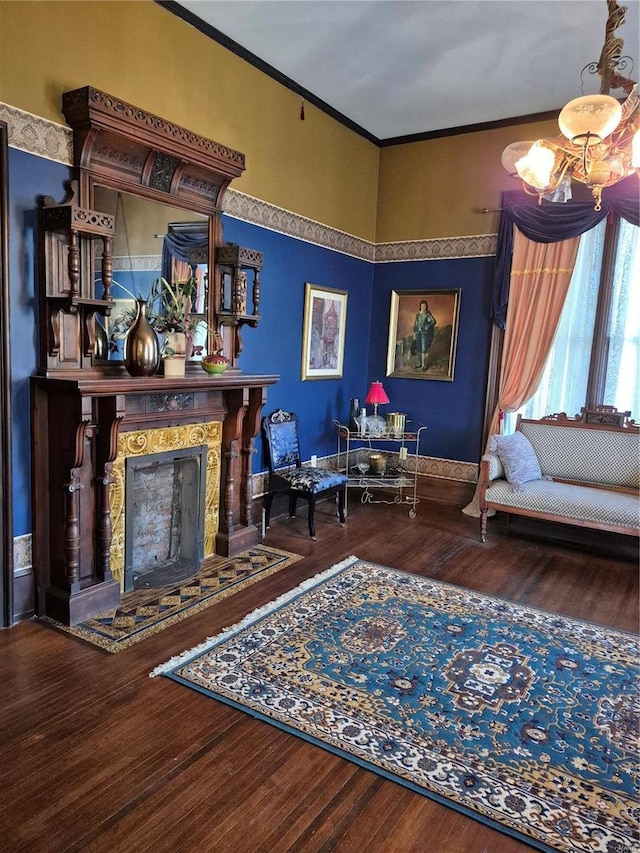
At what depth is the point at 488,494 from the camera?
508 cm

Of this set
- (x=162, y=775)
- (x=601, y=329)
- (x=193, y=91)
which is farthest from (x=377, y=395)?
(x=162, y=775)

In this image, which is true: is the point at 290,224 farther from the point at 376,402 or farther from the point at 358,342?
the point at 376,402

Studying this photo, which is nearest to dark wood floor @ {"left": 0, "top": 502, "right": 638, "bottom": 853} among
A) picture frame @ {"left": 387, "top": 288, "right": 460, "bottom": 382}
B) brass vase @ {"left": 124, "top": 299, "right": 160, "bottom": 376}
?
brass vase @ {"left": 124, "top": 299, "right": 160, "bottom": 376}

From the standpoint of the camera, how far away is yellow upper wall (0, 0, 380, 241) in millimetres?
3102

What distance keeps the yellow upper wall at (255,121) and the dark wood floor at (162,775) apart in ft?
9.44

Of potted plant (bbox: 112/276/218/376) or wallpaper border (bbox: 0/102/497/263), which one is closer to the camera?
wallpaper border (bbox: 0/102/497/263)

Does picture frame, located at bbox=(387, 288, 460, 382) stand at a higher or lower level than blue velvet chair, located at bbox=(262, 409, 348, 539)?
higher

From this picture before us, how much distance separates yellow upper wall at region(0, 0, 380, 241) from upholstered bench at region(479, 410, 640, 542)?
279 cm

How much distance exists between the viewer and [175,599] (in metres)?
3.64

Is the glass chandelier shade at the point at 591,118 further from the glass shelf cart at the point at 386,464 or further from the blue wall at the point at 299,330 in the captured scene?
the glass shelf cart at the point at 386,464

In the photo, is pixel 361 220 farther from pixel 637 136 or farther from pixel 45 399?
pixel 45 399

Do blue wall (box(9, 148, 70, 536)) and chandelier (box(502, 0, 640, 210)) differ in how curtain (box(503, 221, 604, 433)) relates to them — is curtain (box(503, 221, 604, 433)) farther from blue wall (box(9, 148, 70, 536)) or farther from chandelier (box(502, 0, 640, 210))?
blue wall (box(9, 148, 70, 536))

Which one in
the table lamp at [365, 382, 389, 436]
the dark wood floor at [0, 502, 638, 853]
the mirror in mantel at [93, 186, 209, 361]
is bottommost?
the dark wood floor at [0, 502, 638, 853]

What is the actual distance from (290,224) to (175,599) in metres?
3.30
